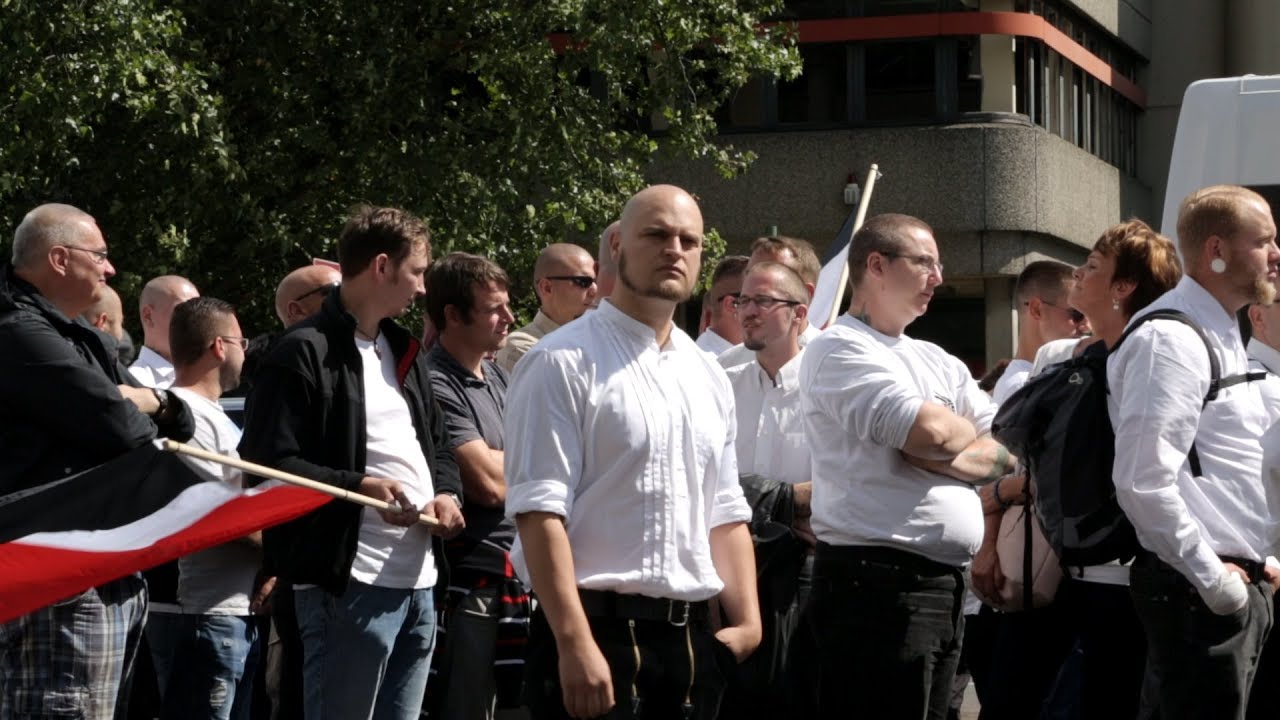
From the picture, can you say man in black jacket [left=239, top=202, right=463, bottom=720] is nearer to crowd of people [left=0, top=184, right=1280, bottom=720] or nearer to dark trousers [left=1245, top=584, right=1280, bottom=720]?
crowd of people [left=0, top=184, right=1280, bottom=720]

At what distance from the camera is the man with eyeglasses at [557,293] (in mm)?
8195

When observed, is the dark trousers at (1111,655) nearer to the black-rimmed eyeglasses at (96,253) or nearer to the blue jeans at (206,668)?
the blue jeans at (206,668)

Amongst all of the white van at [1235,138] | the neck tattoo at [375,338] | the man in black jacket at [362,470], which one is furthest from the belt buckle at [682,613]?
the white van at [1235,138]

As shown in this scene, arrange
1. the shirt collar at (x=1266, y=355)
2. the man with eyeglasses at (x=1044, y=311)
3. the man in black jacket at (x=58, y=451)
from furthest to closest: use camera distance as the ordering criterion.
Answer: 1. the man with eyeglasses at (x=1044, y=311)
2. the shirt collar at (x=1266, y=355)
3. the man in black jacket at (x=58, y=451)

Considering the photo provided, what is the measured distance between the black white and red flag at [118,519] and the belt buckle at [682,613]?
1321 mm

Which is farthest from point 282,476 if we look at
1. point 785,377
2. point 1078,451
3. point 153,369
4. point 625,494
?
point 153,369

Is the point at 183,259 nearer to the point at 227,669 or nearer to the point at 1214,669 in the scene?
the point at 227,669

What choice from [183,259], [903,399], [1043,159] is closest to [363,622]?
[903,399]

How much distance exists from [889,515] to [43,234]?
2.77m

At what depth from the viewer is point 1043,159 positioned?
29484 mm

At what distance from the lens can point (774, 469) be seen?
7.58 metres

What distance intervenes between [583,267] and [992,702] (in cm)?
247

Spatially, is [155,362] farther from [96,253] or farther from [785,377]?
[785,377]

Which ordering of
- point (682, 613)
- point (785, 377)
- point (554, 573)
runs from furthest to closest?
point (785, 377) < point (682, 613) < point (554, 573)
